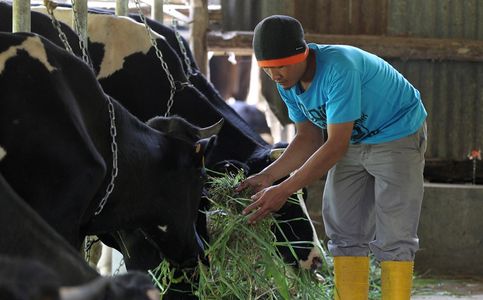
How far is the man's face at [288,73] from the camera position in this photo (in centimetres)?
423

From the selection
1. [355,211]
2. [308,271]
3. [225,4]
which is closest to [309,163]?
[355,211]

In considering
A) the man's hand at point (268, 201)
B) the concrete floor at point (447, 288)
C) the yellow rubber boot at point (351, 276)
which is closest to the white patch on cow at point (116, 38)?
the man's hand at point (268, 201)

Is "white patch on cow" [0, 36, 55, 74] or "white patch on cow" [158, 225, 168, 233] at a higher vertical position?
"white patch on cow" [0, 36, 55, 74]

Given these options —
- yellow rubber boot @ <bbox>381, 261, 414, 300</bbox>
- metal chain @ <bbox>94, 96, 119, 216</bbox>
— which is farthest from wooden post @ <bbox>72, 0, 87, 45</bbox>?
yellow rubber boot @ <bbox>381, 261, 414, 300</bbox>

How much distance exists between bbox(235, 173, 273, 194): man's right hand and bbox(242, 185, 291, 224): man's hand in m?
0.33

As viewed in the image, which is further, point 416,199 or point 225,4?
point 225,4

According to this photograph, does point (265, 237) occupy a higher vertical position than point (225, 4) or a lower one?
lower

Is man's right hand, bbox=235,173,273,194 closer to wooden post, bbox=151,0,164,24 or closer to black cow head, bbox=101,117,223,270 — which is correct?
black cow head, bbox=101,117,223,270

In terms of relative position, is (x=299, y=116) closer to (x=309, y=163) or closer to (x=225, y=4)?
(x=309, y=163)

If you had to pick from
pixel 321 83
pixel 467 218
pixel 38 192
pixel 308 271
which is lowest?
pixel 467 218

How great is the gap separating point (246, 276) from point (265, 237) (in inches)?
9.1

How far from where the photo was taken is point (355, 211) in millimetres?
4648

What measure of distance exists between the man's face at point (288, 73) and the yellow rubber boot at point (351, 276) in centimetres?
100

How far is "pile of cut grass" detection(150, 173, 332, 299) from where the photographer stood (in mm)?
4387
